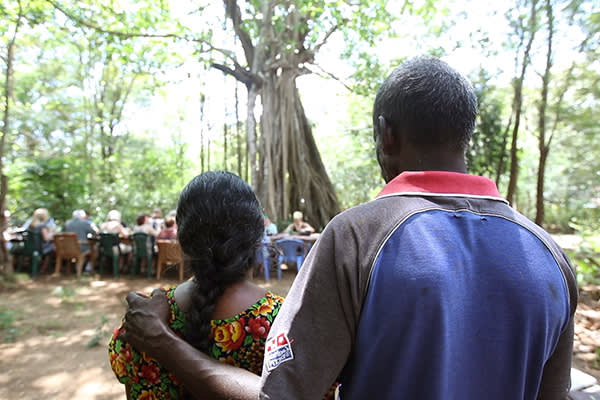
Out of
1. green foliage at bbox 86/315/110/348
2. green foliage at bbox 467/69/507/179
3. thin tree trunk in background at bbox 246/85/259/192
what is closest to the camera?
green foliage at bbox 86/315/110/348

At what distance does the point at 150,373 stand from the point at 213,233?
455 millimetres

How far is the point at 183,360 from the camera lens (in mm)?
→ 978

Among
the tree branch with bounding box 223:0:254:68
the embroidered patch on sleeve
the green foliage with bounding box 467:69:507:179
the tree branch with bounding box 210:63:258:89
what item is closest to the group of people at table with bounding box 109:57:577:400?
the embroidered patch on sleeve

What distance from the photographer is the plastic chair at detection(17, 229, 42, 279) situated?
22.5 feet

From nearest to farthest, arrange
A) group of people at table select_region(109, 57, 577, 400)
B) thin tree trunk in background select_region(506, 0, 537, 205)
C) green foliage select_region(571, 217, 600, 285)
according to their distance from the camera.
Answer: group of people at table select_region(109, 57, 577, 400) → green foliage select_region(571, 217, 600, 285) → thin tree trunk in background select_region(506, 0, 537, 205)

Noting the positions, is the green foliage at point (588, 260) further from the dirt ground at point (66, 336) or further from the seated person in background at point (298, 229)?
the seated person in background at point (298, 229)

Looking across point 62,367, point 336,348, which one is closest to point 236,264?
point 336,348

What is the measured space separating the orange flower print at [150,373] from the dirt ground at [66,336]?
2306 millimetres

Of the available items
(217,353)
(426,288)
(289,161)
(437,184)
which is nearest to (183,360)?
(217,353)

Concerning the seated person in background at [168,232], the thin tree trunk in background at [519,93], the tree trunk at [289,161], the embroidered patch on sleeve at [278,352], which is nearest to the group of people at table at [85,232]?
the seated person in background at [168,232]

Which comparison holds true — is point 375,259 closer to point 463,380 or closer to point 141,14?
point 463,380

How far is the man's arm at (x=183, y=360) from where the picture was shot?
943 mm

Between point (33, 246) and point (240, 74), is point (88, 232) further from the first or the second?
point (240, 74)

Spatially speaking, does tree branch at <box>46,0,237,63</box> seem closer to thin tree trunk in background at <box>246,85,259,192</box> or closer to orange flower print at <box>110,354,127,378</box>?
thin tree trunk in background at <box>246,85,259,192</box>
